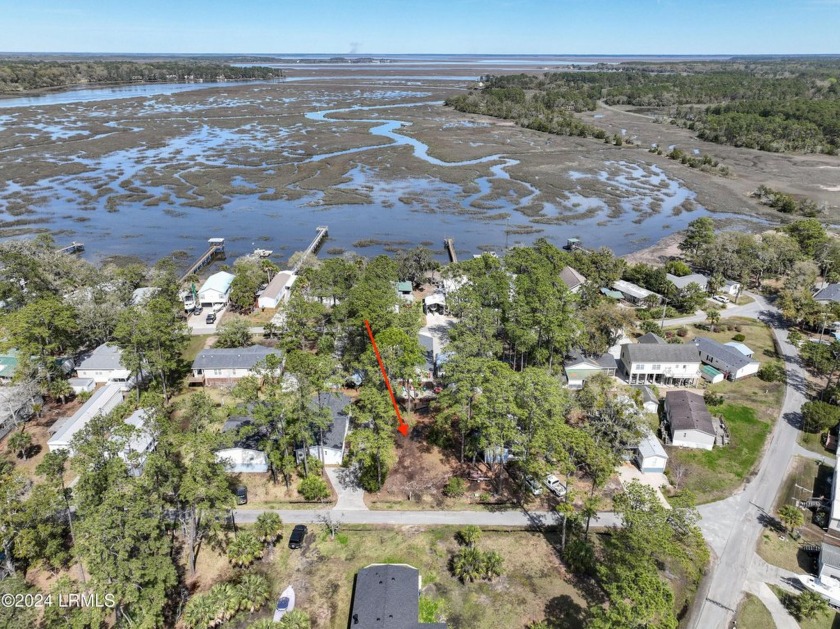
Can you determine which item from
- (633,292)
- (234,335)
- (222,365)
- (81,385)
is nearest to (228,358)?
(222,365)

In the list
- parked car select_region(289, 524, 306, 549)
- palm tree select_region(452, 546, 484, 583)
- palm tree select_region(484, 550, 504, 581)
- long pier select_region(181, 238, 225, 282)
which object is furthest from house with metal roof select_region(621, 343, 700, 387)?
long pier select_region(181, 238, 225, 282)

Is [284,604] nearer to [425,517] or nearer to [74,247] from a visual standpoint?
[425,517]

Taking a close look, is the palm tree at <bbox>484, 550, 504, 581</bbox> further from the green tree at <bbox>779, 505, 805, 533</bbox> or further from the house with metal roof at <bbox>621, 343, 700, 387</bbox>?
the house with metal roof at <bbox>621, 343, 700, 387</bbox>

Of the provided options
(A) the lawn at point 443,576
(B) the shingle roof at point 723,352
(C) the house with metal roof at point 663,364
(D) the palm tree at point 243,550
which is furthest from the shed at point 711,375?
(D) the palm tree at point 243,550

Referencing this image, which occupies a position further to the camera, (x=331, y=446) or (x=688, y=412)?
(x=688, y=412)

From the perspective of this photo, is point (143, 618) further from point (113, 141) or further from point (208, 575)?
point (113, 141)

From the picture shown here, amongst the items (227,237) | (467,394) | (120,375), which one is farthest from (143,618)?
(227,237)
